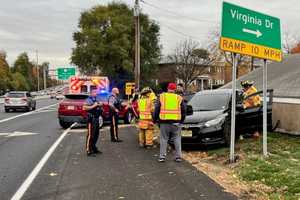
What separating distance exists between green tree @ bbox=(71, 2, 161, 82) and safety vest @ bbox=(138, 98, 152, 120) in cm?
4077

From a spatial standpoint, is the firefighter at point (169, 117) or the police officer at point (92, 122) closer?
the firefighter at point (169, 117)

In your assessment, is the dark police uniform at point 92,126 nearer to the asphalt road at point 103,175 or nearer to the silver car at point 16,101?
the asphalt road at point 103,175

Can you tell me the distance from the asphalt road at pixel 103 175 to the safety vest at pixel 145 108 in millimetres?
899

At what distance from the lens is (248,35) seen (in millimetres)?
9469

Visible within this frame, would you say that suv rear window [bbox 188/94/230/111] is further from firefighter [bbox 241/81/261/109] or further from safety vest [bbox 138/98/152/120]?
safety vest [bbox 138/98/152/120]

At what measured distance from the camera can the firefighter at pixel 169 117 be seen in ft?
31.0

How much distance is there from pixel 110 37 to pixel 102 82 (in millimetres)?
31034

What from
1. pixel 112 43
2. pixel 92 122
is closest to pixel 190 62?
pixel 112 43

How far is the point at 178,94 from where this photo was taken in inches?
388

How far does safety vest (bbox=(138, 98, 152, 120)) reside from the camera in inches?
458

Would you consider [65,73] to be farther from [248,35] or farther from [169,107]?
[248,35]

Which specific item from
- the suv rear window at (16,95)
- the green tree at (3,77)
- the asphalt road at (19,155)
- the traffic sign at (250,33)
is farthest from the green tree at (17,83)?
the traffic sign at (250,33)

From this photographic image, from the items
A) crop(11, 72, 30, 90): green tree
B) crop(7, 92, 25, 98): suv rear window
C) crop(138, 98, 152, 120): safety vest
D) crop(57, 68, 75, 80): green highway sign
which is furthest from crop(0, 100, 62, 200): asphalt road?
crop(11, 72, 30, 90): green tree

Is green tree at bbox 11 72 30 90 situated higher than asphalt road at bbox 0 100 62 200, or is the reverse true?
green tree at bbox 11 72 30 90
